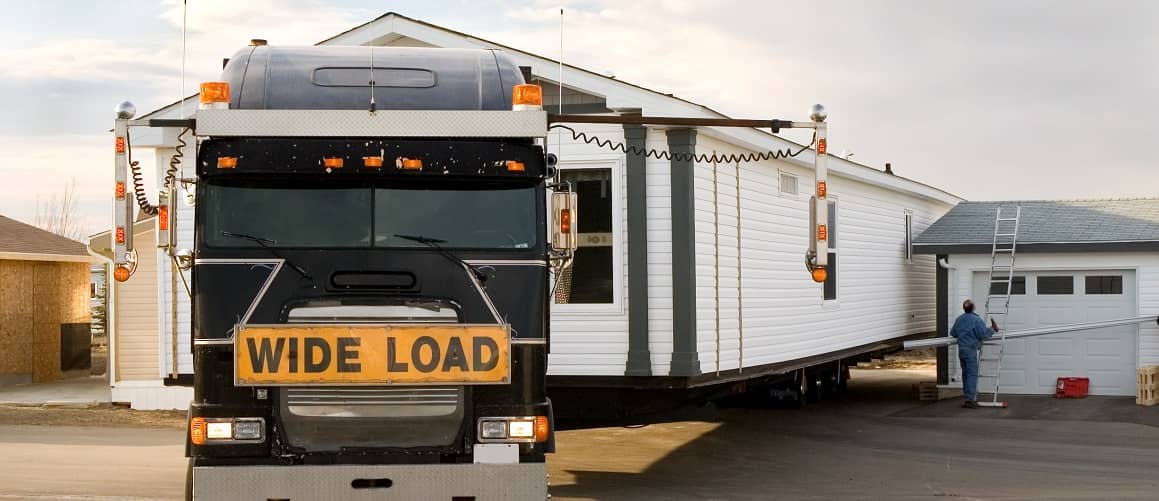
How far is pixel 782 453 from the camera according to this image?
14414 mm

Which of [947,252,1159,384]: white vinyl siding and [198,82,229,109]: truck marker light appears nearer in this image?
[198,82,229,109]: truck marker light

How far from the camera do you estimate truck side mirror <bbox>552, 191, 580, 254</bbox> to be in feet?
25.7

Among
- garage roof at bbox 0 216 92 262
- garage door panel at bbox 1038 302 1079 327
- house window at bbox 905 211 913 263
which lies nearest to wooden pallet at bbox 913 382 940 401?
garage door panel at bbox 1038 302 1079 327

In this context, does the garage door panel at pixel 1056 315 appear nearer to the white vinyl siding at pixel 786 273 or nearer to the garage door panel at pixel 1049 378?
the garage door panel at pixel 1049 378

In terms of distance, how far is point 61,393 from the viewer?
21.5m

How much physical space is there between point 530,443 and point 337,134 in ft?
7.09

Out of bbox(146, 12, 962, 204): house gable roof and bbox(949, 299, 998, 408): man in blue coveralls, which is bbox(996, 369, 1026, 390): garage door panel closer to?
bbox(949, 299, 998, 408): man in blue coveralls

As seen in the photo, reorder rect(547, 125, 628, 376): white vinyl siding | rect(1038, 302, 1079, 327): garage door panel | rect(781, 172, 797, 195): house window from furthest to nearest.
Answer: rect(1038, 302, 1079, 327): garage door panel < rect(781, 172, 797, 195): house window < rect(547, 125, 628, 376): white vinyl siding

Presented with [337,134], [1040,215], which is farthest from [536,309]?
[1040,215]

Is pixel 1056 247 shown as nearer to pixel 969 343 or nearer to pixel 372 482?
pixel 969 343

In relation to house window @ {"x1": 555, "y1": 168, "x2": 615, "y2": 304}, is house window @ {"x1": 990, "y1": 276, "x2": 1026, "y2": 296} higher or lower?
lower

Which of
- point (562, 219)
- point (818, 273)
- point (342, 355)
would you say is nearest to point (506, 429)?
point (342, 355)

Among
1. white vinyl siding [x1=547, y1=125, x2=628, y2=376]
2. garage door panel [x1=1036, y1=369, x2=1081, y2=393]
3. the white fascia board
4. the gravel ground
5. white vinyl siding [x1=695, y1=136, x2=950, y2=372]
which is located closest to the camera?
white vinyl siding [x1=547, y1=125, x2=628, y2=376]

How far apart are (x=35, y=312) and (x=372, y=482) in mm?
18915
